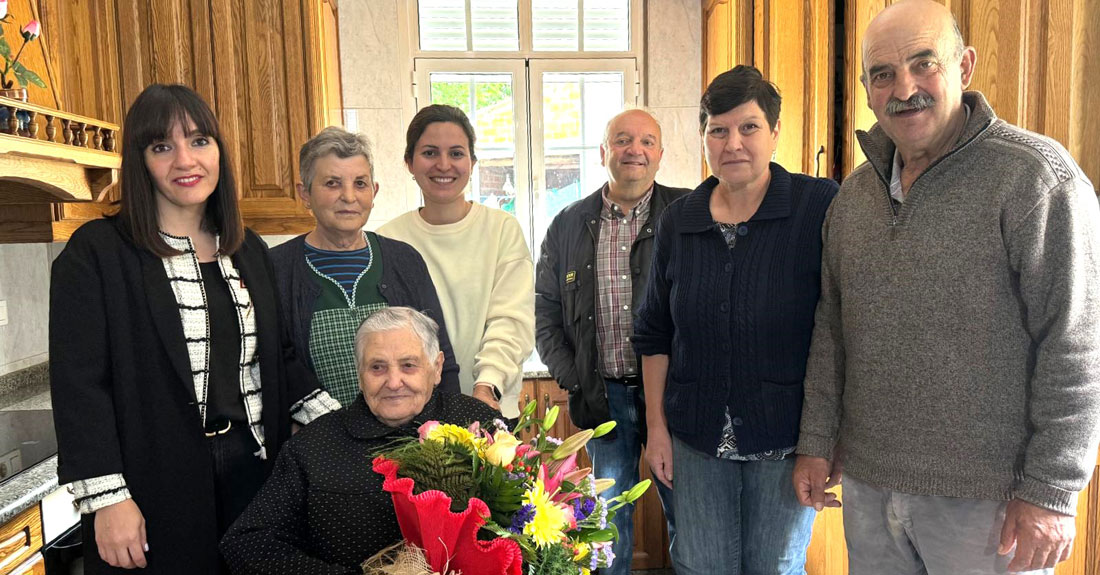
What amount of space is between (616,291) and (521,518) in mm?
1142

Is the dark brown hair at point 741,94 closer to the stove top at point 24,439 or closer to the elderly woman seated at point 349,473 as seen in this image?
the elderly woman seated at point 349,473

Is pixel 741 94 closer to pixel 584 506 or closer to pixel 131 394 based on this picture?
pixel 584 506

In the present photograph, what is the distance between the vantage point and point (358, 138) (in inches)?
70.8

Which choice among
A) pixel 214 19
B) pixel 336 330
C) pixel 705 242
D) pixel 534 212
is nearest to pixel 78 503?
pixel 336 330

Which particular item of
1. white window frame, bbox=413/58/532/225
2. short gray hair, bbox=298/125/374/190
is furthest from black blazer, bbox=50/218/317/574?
white window frame, bbox=413/58/532/225

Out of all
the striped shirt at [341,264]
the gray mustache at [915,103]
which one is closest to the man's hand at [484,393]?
the striped shirt at [341,264]

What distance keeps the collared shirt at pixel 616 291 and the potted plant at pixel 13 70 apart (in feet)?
5.17

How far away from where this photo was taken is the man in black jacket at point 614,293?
211cm

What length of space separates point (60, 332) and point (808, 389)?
4.57 feet

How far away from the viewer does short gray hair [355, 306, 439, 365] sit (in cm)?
151

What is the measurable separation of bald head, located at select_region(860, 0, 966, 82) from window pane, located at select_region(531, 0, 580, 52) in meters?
2.80

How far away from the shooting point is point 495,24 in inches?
155

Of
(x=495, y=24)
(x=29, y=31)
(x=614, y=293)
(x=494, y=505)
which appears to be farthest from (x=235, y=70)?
(x=494, y=505)

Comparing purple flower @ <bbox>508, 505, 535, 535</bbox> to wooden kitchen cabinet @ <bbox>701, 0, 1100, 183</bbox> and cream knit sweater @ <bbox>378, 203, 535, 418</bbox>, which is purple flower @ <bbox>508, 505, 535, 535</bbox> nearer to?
cream knit sweater @ <bbox>378, 203, 535, 418</bbox>
